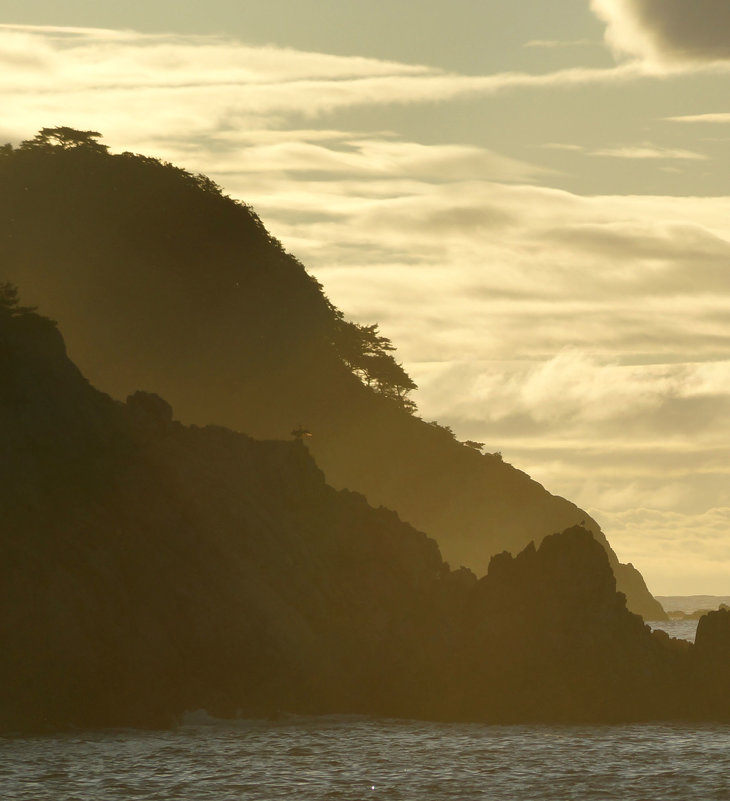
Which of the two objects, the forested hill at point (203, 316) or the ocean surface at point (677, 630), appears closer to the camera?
the forested hill at point (203, 316)

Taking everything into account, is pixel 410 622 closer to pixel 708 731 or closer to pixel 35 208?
pixel 708 731

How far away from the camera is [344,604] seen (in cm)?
6275

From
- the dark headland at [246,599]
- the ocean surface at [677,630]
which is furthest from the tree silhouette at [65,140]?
the ocean surface at [677,630]

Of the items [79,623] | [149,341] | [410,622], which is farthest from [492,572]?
[149,341]

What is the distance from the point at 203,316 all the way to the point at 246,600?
40.3 metres

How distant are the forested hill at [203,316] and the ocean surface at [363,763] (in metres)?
37.2

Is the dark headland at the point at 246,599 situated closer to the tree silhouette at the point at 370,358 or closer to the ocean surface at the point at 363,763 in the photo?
the ocean surface at the point at 363,763

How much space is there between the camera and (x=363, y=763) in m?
49.6

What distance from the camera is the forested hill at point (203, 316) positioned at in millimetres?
92312

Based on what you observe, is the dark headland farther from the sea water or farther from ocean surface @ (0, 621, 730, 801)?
the sea water

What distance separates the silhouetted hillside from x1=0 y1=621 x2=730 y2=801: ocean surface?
6.70 feet

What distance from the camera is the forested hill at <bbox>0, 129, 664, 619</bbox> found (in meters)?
92.3

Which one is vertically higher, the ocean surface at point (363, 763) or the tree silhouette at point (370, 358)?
the tree silhouette at point (370, 358)

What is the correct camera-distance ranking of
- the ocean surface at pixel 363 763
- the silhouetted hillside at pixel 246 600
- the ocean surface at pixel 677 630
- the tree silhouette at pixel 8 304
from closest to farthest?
the ocean surface at pixel 363 763 → the silhouetted hillside at pixel 246 600 → the tree silhouette at pixel 8 304 → the ocean surface at pixel 677 630
